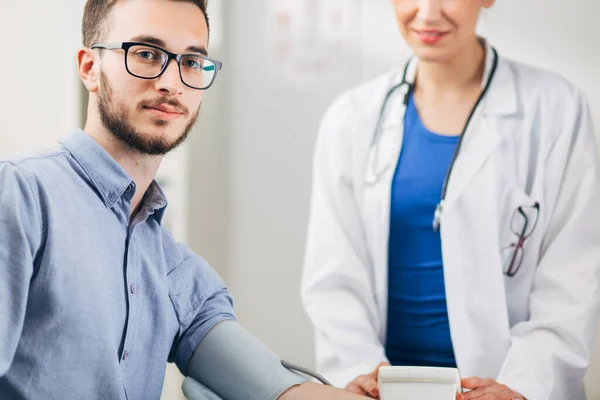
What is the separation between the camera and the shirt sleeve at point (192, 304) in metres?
1.12

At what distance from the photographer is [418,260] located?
1.61 meters

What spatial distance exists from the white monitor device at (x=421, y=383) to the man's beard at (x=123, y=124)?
0.44 meters

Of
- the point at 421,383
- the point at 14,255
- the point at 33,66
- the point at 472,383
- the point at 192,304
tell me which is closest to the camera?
the point at 14,255

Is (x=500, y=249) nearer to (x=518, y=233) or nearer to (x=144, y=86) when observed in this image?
(x=518, y=233)

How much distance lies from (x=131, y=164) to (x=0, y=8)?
186cm

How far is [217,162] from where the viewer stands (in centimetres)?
261

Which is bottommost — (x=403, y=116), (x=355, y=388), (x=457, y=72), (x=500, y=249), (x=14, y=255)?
(x=355, y=388)

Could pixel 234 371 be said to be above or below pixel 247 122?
below

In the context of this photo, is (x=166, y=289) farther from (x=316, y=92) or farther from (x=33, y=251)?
(x=316, y=92)

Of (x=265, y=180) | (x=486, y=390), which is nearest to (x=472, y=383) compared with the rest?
(x=486, y=390)

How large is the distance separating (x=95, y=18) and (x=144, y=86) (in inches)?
5.4

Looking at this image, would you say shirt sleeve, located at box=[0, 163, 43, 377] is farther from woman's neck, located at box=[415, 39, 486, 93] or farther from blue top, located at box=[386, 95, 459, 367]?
woman's neck, located at box=[415, 39, 486, 93]

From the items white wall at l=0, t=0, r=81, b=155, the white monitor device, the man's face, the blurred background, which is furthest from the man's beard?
white wall at l=0, t=0, r=81, b=155

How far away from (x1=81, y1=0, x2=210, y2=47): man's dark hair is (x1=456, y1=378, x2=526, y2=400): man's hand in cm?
79
